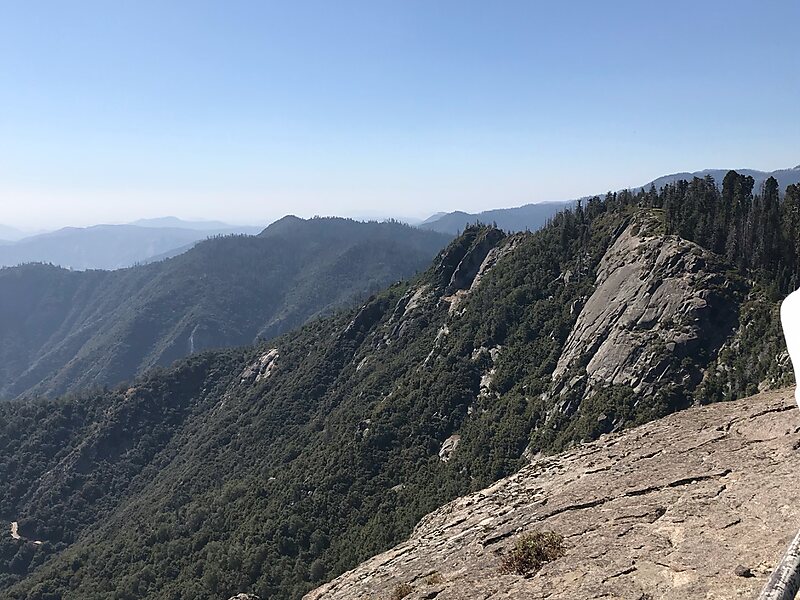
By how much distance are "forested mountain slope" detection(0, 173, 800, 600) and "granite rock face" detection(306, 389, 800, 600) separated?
22.1 meters

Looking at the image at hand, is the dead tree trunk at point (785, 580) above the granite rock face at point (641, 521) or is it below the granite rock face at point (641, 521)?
above

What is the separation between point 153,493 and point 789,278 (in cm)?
15813

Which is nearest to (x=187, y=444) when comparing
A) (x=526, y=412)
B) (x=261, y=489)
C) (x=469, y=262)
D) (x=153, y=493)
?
(x=153, y=493)

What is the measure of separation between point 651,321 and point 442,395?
43.8m

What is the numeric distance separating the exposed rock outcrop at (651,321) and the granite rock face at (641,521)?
1328 inches

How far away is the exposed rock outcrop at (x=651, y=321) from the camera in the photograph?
6028cm

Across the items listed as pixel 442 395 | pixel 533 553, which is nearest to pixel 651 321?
pixel 442 395

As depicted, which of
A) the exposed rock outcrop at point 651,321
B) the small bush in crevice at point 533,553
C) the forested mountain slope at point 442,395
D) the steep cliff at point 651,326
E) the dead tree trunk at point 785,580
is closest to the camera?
the dead tree trunk at point 785,580

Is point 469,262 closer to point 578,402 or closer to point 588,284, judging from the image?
point 588,284

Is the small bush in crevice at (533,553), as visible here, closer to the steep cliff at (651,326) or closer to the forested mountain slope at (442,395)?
the forested mountain slope at (442,395)

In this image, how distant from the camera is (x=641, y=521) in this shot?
742 inches

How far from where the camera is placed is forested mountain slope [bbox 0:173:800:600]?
62969 mm

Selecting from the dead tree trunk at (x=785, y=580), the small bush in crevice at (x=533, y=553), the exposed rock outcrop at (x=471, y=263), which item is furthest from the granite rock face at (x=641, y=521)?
the exposed rock outcrop at (x=471, y=263)

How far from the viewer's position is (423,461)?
289 feet
